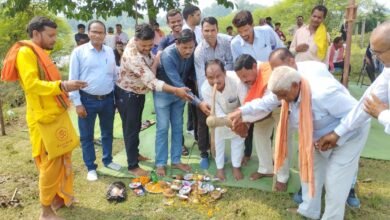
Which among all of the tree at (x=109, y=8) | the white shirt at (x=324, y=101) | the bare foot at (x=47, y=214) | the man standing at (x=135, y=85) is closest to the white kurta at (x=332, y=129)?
the white shirt at (x=324, y=101)

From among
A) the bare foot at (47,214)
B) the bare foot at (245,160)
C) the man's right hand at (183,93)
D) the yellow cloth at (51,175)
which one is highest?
the man's right hand at (183,93)

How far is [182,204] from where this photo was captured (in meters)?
3.67

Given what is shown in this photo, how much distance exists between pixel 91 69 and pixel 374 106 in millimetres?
2832

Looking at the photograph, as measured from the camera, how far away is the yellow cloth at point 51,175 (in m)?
3.23

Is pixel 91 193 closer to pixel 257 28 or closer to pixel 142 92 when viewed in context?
pixel 142 92

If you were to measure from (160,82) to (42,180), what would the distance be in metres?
1.47

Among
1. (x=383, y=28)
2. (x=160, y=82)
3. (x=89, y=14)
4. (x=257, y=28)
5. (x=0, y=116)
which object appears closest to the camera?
(x=383, y=28)

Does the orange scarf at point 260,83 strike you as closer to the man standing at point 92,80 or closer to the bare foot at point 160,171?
→ the bare foot at point 160,171

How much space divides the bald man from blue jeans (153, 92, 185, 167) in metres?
1.85

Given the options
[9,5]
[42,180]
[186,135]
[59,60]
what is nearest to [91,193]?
[42,180]

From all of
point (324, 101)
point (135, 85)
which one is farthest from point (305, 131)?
point (135, 85)

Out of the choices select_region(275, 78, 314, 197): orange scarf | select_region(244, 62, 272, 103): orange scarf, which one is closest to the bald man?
select_region(275, 78, 314, 197): orange scarf

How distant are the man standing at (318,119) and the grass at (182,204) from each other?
67 cm

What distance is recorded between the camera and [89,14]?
8586 mm
